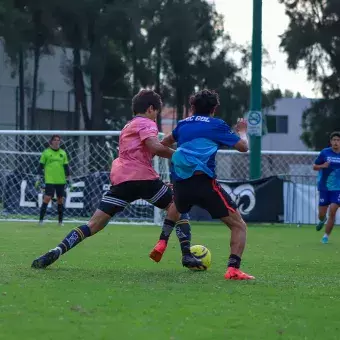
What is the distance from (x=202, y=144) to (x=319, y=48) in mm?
36096

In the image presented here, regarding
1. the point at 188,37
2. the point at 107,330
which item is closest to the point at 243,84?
the point at 188,37

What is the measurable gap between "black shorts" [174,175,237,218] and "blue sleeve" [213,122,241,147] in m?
0.37

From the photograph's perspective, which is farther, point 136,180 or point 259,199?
point 259,199

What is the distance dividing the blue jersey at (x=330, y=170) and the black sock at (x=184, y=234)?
→ 20.1 ft

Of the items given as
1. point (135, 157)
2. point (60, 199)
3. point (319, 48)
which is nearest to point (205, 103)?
point (135, 157)

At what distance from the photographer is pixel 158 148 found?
904 centimetres

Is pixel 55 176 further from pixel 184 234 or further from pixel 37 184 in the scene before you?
pixel 184 234

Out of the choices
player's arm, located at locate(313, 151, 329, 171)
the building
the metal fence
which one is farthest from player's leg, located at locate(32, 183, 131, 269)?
the building

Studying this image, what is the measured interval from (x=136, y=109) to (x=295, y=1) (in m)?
36.8

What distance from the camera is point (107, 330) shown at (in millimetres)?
5629

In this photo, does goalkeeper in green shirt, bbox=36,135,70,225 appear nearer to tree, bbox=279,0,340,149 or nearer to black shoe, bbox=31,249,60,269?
black shoe, bbox=31,249,60,269

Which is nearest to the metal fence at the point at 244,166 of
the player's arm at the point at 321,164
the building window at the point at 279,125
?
the player's arm at the point at 321,164

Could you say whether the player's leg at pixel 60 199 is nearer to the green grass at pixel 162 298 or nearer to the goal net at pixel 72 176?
the goal net at pixel 72 176

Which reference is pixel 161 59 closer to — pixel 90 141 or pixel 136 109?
pixel 90 141
